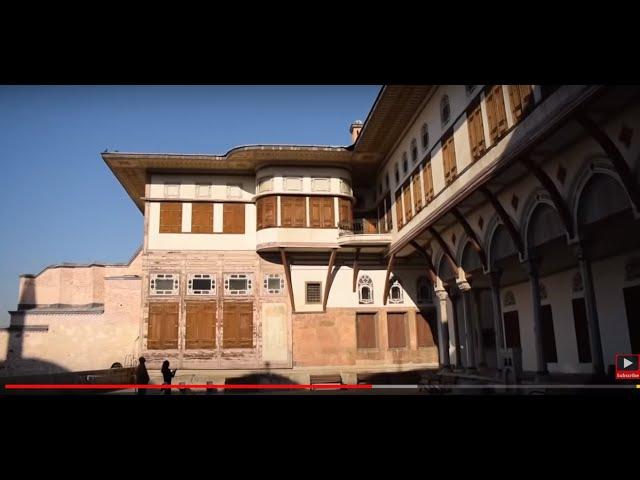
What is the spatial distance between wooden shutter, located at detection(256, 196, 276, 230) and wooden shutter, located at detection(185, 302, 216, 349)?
3.56 m

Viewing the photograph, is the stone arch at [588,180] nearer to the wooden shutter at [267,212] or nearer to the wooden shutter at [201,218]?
the wooden shutter at [267,212]

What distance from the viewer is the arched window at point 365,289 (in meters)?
19.8

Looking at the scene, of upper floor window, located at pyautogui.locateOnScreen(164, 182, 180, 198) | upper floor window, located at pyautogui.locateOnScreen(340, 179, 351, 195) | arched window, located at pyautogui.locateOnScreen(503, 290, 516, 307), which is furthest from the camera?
upper floor window, located at pyautogui.locateOnScreen(340, 179, 351, 195)

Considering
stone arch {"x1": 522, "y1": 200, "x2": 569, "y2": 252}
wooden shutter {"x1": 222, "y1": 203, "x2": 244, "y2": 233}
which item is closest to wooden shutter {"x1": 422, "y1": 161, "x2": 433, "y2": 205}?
stone arch {"x1": 522, "y1": 200, "x2": 569, "y2": 252}

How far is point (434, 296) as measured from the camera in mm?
19906

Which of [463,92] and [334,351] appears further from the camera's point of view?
[334,351]

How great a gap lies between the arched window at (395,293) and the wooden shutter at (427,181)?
5.92 metres

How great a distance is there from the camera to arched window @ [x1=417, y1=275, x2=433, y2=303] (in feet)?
66.0

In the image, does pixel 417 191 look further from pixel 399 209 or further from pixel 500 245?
pixel 500 245

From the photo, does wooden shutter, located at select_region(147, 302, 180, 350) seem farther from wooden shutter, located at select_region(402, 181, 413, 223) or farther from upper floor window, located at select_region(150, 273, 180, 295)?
wooden shutter, located at select_region(402, 181, 413, 223)

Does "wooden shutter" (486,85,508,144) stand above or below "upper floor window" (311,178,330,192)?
below
